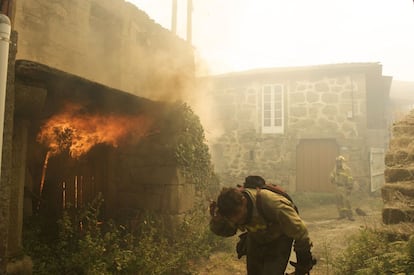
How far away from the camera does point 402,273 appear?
11.8ft

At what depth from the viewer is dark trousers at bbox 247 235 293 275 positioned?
9.93 ft

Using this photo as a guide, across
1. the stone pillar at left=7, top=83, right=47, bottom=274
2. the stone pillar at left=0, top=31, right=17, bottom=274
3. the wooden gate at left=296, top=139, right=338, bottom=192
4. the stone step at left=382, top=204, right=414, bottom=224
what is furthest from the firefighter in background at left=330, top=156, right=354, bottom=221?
the stone pillar at left=0, top=31, right=17, bottom=274

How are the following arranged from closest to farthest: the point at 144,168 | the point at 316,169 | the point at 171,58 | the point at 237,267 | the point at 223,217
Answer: the point at 223,217 < the point at 237,267 < the point at 144,168 < the point at 171,58 < the point at 316,169

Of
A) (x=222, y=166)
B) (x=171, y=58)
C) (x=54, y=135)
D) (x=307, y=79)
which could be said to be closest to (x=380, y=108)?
(x=307, y=79)

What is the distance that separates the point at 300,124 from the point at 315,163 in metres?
1.83

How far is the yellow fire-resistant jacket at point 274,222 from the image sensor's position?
9.26ft

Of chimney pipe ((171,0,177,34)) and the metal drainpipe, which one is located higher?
chimney pipe ((171,0,177,34))

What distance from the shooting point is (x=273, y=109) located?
15.2 meters

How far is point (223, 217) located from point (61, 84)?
2.64 m

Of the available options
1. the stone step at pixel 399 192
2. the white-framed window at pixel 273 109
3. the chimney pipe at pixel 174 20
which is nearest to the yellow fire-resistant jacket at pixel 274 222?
the stone step at pixel 399 192

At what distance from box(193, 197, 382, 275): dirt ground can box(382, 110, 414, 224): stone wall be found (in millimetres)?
555

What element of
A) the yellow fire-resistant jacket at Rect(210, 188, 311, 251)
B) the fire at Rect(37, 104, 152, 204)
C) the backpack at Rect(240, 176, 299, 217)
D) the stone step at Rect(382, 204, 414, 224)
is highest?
the fire at Rect(37, 104, 152, 204)

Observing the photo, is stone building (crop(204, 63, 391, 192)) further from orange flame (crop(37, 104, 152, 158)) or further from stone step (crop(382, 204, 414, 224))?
orange flame (crop(37, 104, 152, 158))

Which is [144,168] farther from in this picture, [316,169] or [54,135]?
[316,169]
